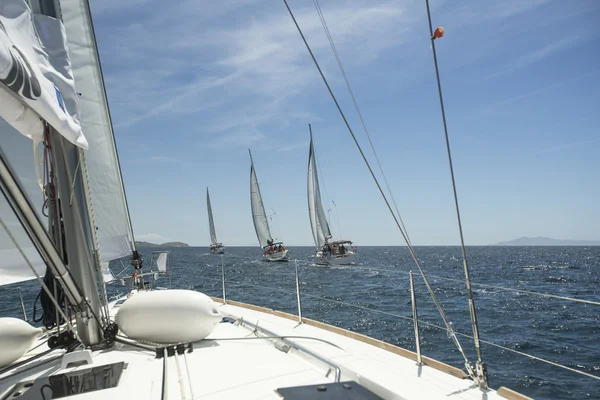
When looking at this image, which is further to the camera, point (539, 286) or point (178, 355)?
point (539, 286)

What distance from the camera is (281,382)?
2.21 m

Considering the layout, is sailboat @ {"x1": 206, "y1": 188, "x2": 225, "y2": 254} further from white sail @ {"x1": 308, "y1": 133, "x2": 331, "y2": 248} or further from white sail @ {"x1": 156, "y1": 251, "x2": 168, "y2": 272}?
white sail @ {"x1": 156, "y1": 251, "x2": 168, "y2": 272}

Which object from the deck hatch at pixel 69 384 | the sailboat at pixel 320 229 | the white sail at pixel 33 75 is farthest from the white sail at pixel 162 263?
the sailboat at pixel 320 229

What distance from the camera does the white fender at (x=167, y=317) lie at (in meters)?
2.93

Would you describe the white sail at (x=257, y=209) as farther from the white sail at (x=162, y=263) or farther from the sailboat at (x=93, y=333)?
the sailboat at (x=93, y=333)

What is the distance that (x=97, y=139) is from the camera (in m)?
4.05

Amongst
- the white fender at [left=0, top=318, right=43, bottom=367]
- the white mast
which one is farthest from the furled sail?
the white mast

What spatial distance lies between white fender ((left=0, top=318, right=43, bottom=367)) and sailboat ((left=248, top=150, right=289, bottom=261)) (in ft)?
129

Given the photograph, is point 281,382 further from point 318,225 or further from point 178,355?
point 318,225

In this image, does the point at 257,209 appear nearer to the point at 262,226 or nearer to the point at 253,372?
the point at 262,226

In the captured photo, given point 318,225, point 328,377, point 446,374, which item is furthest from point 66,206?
point 318,225

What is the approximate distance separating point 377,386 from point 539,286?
2382 centimetres

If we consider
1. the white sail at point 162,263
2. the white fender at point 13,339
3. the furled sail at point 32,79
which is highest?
the furled sail at point 32,79

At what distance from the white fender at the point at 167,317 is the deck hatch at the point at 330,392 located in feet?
3.78
